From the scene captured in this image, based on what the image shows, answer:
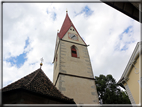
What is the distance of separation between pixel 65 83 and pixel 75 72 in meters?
1.62

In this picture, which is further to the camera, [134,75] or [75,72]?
[75,72]

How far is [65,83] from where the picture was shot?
9.99m

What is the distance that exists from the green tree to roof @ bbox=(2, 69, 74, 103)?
13.7 meters

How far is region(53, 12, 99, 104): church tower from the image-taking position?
971 centimetres

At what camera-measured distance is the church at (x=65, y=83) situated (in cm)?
547

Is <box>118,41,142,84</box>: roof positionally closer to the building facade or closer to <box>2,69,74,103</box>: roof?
the building facade

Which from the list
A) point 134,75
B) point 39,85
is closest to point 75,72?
point 134,75

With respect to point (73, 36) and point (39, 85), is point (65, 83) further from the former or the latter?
point (73, 36)

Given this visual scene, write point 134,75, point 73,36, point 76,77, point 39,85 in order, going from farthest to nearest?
point 73,36
point 76,77
point 134,75
point 39,85

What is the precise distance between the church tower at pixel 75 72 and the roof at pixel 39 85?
231cm

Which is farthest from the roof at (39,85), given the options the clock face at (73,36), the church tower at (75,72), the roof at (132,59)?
the clock face at (73,36)

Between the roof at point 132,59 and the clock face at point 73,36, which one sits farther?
the clock face at point 73,36

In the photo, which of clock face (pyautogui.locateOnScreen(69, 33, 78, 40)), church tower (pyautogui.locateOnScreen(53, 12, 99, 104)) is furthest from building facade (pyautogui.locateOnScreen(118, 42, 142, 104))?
clock face (pyautogui.locateOnScreen(69, 33, 78, 40))

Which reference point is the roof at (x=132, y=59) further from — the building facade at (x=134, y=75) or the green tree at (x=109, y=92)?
the green tree at (x=109, y=92)
